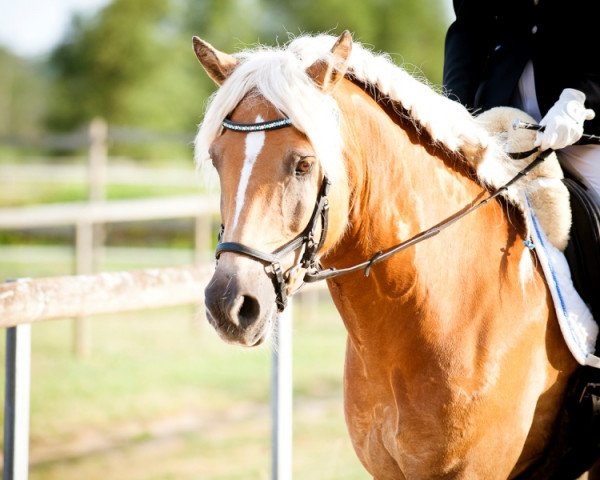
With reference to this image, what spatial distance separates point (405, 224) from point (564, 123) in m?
0.72

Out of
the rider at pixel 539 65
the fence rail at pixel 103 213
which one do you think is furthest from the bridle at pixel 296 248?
the fence rail at pixel 103 213

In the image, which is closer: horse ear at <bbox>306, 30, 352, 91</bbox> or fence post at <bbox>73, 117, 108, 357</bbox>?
horse ear at <bbox>306, 30, 352, 91</bbox>

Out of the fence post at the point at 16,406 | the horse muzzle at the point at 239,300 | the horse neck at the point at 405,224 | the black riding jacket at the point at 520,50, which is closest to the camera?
the horse muzzle at the point at 239,300

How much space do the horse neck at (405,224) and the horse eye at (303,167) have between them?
0.68 feet

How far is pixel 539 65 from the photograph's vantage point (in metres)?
3.13

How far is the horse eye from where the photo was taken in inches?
91.4

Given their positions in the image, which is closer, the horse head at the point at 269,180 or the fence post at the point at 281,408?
the horse head at the point at 269,180

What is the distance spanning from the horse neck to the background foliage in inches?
1379

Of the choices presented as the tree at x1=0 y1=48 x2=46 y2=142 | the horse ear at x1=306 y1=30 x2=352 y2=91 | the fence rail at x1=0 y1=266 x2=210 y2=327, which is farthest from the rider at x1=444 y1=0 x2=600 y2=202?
the tree at x1=0 y1=48 x2=46 y2=142

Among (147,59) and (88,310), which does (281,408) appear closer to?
(88,310)

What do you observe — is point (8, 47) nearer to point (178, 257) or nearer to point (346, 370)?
point (178, 257)

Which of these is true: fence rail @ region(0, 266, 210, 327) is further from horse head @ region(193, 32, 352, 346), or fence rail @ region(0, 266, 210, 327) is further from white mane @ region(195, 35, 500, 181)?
horse head @ region(193, 32, 352, 346)

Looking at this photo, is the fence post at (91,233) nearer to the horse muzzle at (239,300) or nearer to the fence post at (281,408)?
the fence post at (281,408)

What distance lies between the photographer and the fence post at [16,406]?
2.92 meters
